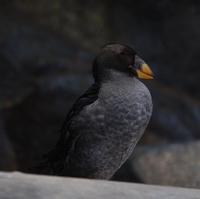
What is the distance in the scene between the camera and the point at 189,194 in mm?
3525

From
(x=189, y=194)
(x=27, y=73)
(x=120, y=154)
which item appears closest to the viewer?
(x=189, y=194)

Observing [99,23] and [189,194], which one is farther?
[99,23]

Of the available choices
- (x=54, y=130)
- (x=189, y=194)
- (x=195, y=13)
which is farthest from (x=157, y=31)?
(x=189, y=194)

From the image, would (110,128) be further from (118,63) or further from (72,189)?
(72,189)

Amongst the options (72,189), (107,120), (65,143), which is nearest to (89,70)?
(65,143)

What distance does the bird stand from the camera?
14.4 feet

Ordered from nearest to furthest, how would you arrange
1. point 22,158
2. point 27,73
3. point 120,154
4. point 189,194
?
point 189,194 < point 120,154 < point 22,158 < point 27,73

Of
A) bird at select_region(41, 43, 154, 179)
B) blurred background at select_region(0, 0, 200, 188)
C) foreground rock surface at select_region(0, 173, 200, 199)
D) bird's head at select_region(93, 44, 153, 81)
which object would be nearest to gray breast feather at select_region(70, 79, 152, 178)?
bird at select_region(41, 43, 154, 179)

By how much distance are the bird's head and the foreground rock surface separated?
1172 mm

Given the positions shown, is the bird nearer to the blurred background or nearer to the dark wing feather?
the dark wing feather

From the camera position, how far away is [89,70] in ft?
26.2

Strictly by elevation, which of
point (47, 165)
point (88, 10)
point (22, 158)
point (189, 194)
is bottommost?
point (22, 158)

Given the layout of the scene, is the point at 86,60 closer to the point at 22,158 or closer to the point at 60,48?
the point at 60,48

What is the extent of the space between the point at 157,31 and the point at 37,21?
122 cm
